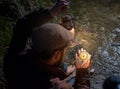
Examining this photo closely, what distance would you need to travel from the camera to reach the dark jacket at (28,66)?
2881 mm

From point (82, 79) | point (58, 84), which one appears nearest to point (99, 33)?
point (82, 79)

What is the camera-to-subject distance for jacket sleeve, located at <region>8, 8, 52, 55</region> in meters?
3.06

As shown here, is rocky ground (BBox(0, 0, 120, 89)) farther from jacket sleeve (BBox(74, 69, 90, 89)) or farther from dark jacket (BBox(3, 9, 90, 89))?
jacket sleeve (BBox(74, 69, 90, 89))

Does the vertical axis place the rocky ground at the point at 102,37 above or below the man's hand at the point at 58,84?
below

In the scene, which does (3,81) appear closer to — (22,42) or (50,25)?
(22,42)

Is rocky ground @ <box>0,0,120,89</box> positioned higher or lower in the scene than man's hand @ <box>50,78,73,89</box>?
lower

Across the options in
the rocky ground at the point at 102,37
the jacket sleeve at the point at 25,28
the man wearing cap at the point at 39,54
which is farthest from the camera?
the rocky ground at the point at 102,37

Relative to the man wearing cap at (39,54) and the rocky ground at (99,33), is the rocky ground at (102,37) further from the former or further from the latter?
the man wearing cap at (39,54)

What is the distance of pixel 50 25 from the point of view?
284 centimetres

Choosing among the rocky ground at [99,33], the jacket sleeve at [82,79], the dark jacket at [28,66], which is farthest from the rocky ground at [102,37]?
the dark jacket at [28,66]

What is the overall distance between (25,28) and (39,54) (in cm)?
42

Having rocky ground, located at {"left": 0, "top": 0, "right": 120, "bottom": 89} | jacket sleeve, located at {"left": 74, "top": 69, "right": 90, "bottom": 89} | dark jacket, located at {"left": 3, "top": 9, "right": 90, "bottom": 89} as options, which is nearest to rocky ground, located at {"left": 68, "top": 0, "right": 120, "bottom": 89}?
rocky ground, located at {"left": 0, "top": 0, "right": 120, "bottom": 89}

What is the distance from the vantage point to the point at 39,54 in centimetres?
284

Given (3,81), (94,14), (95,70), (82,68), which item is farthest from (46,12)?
(94,14)
